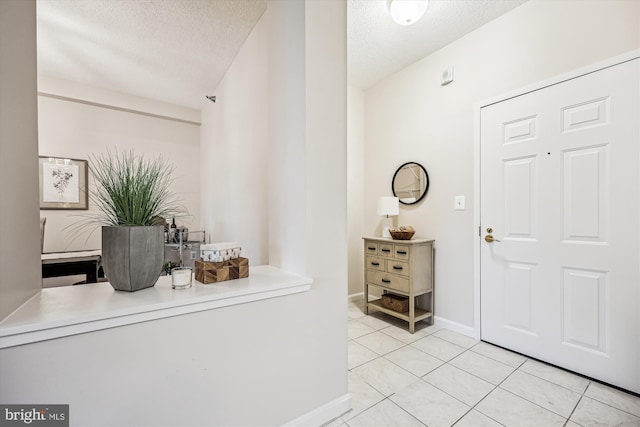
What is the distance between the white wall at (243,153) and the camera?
224cm

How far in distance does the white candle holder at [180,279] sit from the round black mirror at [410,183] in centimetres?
230

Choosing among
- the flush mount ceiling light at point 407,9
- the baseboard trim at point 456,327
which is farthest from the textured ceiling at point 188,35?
the baseboard trim at point 456,327

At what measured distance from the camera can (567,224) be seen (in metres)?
1.82

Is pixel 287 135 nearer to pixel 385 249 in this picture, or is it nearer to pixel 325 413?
pixel 325 413

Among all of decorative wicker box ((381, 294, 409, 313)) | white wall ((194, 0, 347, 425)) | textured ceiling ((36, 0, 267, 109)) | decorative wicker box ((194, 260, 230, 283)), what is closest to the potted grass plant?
decorative wicker box ((194, 260, 230, 283))

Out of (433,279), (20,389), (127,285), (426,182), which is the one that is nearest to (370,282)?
(433,279)

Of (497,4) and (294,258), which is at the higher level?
(497,4)

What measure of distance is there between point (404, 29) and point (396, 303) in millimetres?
2525

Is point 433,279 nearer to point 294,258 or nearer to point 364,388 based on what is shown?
point 364,388

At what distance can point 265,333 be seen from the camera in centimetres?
116

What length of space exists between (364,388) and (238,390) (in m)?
0.90

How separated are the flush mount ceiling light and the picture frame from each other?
4.20m

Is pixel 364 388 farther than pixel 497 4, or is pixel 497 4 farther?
pixel 497 4

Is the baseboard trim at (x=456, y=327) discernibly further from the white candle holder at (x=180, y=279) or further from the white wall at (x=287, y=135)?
the white candle holder at (x=180, y=279)
